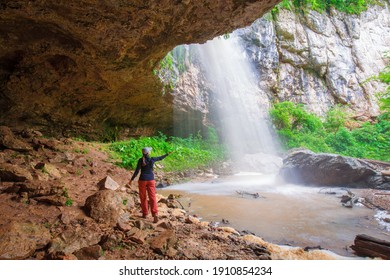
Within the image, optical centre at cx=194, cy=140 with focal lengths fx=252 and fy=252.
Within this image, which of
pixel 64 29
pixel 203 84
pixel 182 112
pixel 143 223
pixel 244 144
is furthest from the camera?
pixel 244 144

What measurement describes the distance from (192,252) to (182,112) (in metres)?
12.0

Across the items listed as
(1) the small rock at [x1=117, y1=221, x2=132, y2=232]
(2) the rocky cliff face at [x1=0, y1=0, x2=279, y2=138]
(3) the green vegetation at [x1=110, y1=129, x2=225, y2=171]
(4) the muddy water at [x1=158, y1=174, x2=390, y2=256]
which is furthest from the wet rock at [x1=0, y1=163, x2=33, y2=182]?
(3) the green vegetation at [x1=110, y1=129, x2=225, y2=171]

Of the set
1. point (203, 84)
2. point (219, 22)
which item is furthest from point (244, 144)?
point (219, 22)

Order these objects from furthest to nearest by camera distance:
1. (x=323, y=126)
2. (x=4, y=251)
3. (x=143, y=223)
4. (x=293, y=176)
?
(x=323, y=126)
(x=293, y=176)
(x=143, y=223)
(x=4, y=251)

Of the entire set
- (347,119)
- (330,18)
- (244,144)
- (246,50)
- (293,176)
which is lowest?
(293,176)

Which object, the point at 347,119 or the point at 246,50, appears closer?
the point at 246,50

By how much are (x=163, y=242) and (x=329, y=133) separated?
20.8 metres

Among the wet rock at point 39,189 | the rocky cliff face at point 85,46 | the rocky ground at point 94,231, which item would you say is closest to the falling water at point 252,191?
the rocky ground at point 94,231

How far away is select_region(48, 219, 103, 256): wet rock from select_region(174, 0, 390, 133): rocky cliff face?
1940 centimetres

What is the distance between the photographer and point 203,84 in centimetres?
1633

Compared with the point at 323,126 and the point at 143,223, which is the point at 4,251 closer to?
the point at 143,223

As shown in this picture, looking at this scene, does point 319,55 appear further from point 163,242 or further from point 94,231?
point 94,231

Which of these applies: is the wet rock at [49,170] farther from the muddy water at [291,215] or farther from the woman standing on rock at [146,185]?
the muddy water at [291,215]

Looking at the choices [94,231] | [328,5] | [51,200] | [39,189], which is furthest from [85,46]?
[328,5]
